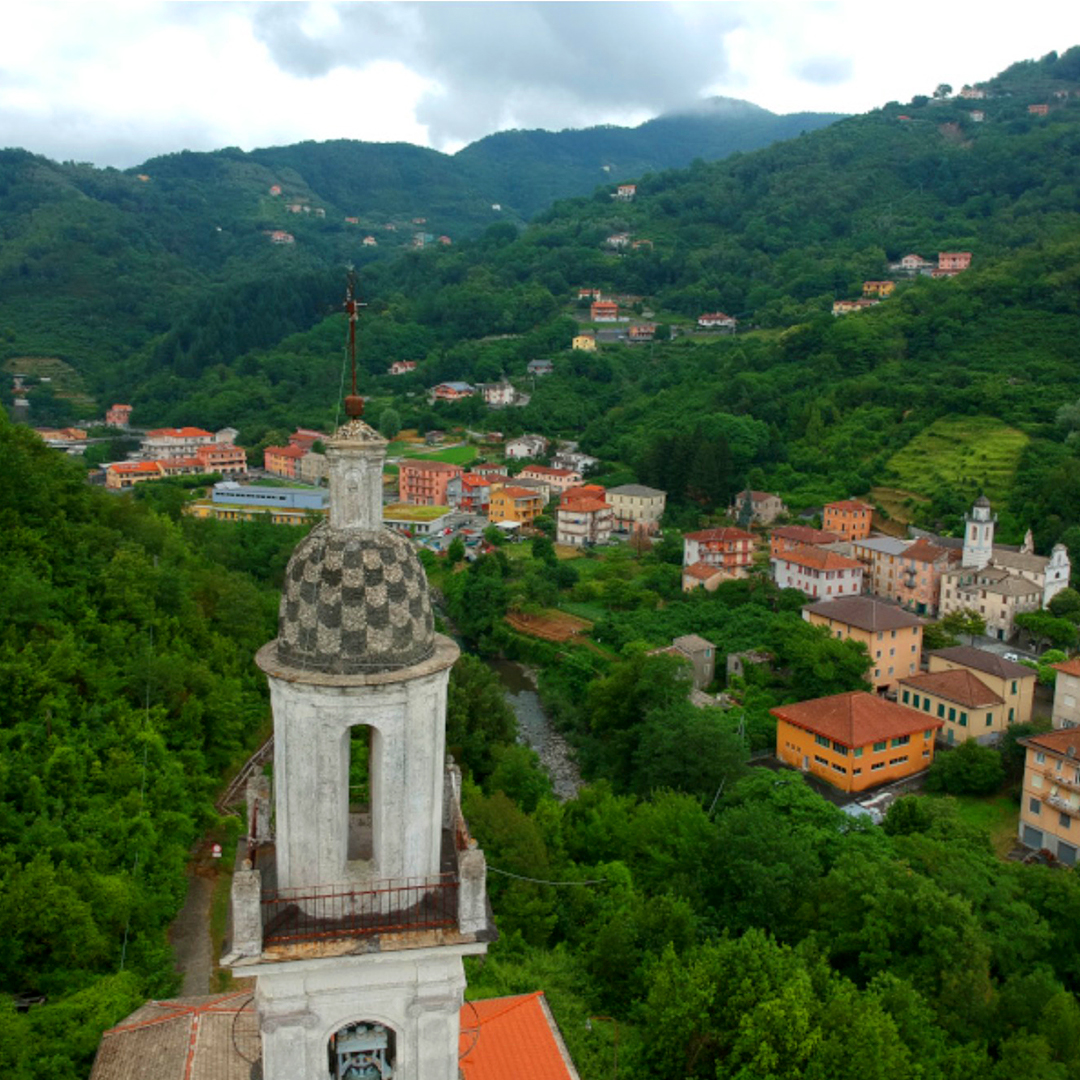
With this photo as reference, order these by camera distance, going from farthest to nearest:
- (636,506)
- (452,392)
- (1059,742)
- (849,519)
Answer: (452,392)
(636,506)
(849,519)
(1059,742)

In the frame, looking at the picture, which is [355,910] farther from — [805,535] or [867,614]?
[805,535]

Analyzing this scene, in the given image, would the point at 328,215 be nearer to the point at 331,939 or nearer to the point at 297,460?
the point at 297,460

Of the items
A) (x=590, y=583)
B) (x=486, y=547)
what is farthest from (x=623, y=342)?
(x=590, y=583)

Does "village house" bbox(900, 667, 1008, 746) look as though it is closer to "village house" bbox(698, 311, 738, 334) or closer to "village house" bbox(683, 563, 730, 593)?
"village house" bbox(683, 563, 730, 593)

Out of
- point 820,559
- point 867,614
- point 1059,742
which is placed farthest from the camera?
point 820,559

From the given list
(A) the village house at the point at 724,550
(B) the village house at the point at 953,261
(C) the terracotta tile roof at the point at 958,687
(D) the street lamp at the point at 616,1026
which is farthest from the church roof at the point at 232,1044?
(B) the village house at the point at 953,261

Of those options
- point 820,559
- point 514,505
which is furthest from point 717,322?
point 820,559

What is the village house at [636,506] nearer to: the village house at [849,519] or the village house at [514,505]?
the village house at [514,505]
